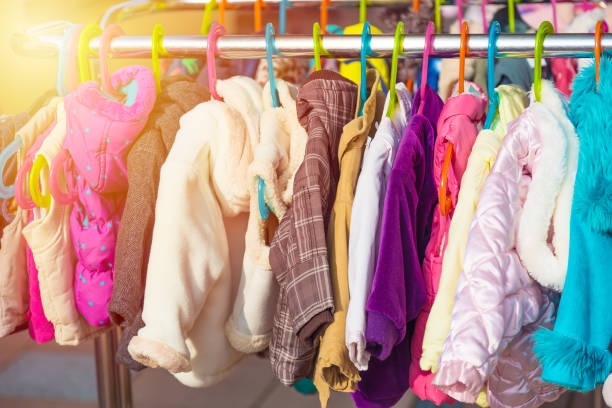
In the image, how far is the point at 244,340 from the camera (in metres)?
1.06

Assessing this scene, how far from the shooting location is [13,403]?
84.7 inches

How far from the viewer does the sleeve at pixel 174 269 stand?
37.9 inches

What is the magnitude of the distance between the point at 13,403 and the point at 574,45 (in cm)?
207

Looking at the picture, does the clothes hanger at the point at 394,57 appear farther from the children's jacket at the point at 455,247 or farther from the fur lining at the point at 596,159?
the fur lining at the point at 596,159

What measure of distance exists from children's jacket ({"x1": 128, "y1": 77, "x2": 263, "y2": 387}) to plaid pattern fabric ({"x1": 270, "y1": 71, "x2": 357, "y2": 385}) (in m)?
0.11

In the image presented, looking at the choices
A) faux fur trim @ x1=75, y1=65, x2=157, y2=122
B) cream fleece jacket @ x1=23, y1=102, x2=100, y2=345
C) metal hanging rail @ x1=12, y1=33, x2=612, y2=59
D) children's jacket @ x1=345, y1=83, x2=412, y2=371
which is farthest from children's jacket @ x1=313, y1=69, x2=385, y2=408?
cream fleece jacket @ x1=23, y1=102, x2=100, y2=345

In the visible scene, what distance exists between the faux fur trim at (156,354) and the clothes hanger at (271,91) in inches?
9.8

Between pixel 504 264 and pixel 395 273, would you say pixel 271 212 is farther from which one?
pixel 504 264

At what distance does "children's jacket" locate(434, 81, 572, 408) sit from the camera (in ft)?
2.72

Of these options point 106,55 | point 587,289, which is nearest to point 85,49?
point 106,55

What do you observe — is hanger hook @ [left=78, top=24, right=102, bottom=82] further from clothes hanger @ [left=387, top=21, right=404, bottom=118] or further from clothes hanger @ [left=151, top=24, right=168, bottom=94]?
clothes hanger @ [left=387, top=21, right=404, bottom=118]

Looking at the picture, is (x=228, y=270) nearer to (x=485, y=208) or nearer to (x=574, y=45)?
(x=485, y=208)

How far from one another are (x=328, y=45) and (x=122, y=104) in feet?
1.15

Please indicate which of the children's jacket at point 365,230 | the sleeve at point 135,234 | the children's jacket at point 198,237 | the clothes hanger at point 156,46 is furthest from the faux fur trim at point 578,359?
the clothes hanger at point 156,46
